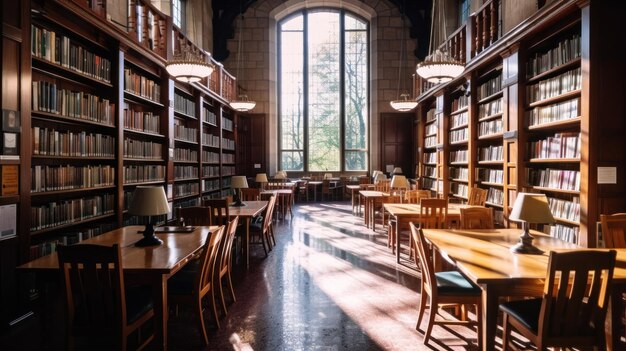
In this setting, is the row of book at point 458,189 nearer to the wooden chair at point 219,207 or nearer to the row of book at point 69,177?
the wooden chair at point 219,207

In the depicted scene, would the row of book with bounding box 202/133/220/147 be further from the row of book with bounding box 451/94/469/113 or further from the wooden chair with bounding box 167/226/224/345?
the wooden chair with bounding box 167/226/224/345

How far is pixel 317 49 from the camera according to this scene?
43.5 feet

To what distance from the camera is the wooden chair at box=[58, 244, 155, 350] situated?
2.13m

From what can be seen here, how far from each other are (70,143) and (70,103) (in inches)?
15.8

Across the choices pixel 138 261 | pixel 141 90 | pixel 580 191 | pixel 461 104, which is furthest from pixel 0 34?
pixel 461 104

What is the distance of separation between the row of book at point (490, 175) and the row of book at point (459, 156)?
1.78 feet

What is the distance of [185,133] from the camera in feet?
24.3

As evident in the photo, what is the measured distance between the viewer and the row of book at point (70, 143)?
3.63 metres

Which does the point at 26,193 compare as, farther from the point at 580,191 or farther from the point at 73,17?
the point at 580,191

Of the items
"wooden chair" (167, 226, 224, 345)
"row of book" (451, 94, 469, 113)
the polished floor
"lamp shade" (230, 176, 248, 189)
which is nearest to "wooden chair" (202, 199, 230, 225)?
the polished floor

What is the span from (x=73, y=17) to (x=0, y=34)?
1.18 m

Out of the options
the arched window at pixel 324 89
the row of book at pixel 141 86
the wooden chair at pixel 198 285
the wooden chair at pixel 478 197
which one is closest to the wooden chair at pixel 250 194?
the row of book at pixel 141 86

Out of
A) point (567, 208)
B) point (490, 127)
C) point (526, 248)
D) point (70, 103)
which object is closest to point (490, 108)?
point (490, 127)

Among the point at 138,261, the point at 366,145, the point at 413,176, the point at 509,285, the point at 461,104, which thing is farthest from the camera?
the point at 366,145
